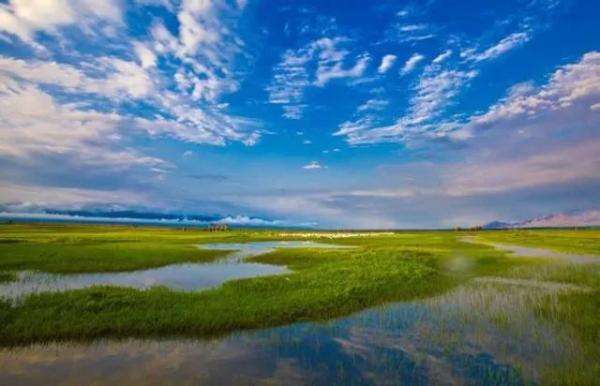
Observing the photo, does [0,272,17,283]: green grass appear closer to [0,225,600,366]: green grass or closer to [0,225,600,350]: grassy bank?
[0,225,600,366]: green grass

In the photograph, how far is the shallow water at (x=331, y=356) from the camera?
12.7 m

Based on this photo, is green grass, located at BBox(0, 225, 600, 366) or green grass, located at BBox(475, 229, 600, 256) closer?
green grass, located at BBox(0, 225, 600, 366)

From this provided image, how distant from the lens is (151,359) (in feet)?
47.0

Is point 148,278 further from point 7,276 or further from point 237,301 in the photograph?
point 237,301

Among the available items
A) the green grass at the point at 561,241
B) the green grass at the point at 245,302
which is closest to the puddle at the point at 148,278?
the green grass at the point at 245,302

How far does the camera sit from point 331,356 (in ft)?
48.3

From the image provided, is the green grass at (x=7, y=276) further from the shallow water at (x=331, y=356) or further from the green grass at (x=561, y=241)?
the green grass at (x=561, y=241)

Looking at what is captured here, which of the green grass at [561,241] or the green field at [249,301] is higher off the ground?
the green grass at [561,241]

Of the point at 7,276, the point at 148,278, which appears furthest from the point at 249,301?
the point at 7,276

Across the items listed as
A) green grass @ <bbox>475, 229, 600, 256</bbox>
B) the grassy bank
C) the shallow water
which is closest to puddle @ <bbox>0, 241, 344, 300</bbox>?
the grassy bank

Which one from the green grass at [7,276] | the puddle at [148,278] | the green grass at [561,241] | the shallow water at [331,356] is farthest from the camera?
the green grass at [561,241]

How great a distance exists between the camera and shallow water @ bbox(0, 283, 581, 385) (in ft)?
41.8

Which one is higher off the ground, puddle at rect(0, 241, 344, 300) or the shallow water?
puddle at rect(0, 241, 344, 300)

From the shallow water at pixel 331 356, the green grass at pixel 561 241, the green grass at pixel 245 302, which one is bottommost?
the shallow water at pixel 331 356
